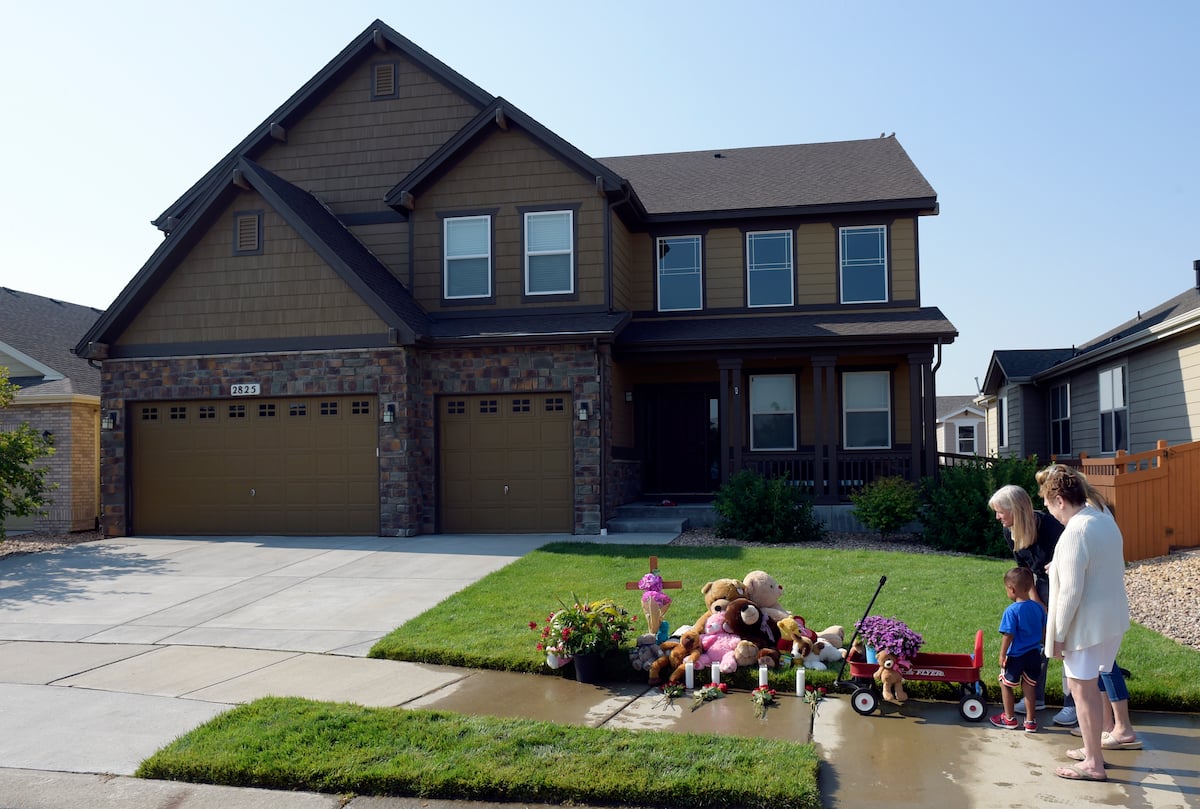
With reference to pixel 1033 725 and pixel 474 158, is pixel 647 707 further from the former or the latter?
pixel 474 158

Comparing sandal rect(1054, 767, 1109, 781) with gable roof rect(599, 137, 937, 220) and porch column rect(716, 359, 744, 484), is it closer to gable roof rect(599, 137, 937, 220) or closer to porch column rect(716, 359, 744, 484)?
porch column rect(716, 359, 744, 484)

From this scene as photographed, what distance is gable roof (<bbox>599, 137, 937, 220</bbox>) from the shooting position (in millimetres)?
17844

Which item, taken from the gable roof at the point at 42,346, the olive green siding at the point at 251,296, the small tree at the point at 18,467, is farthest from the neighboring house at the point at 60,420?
the olive green siding at the point at 251,296

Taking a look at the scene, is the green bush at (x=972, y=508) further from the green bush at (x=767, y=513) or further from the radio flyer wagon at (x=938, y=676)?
the radio flyer wagon at (x=938, y=676)

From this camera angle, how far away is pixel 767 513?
14.9 meters

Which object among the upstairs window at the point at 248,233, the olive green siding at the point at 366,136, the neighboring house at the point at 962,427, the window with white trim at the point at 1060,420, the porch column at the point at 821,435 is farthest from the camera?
the neighboring house at the point at 962,427

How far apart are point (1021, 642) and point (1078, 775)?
3.05 ft

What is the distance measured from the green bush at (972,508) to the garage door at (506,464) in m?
5.68

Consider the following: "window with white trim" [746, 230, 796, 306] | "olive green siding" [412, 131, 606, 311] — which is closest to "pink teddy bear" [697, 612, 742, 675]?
"olive green siding" [412, 131, 606, 311]

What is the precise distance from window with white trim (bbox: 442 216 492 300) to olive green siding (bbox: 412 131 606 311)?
0.12 metres

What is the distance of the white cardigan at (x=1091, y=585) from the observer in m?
5.20

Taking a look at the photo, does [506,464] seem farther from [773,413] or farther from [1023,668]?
[1023,668]

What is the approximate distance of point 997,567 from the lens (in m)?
11.9

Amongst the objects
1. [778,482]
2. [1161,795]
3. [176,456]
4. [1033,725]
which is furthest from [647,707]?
[176,456]
